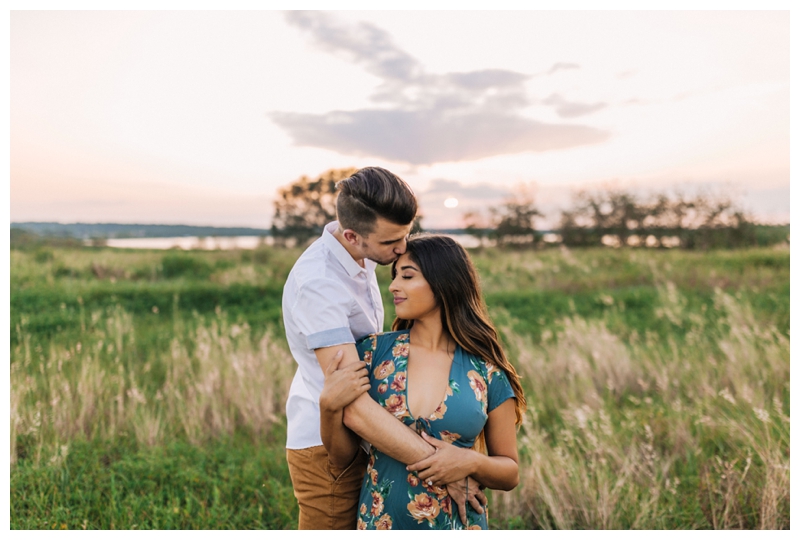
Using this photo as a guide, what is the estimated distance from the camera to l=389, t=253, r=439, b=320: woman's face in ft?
6.73

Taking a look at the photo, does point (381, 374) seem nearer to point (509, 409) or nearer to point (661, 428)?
point (509, 409)

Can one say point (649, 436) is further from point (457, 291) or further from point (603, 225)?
point (603, 225)

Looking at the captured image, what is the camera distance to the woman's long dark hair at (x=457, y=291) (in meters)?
2.06

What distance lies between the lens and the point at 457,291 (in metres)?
2.07

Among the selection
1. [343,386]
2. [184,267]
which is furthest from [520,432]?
[184,267]

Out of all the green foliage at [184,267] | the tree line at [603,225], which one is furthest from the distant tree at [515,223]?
the green foliage at [184,267]

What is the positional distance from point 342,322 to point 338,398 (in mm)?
281

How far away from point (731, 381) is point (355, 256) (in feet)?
15.2

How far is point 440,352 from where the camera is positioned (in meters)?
2.13

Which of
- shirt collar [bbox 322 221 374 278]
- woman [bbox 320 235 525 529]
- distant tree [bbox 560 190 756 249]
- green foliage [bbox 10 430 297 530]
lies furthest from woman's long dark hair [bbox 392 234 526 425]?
distant tree [bbox 560 190 756 249]

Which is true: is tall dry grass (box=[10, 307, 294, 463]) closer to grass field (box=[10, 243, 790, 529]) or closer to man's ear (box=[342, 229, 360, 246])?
grass field (box=[10, 243, 790, 529])

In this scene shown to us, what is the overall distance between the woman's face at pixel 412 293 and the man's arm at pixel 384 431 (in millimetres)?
342

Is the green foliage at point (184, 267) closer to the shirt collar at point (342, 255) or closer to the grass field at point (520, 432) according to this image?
the grass field at point (520, 432)
